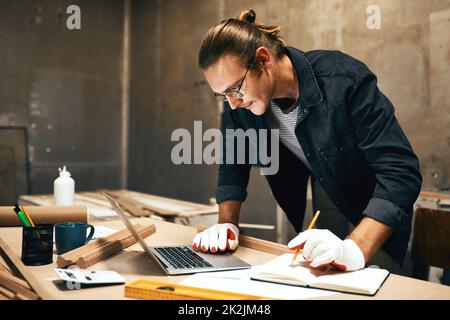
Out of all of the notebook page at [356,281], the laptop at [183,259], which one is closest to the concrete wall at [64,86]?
the laptop at [183,259]

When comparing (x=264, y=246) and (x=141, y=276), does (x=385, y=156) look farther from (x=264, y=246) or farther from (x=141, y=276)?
(x=141, y=276)

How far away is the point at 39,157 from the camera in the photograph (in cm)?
439

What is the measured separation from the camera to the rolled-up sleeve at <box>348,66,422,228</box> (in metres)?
1.19

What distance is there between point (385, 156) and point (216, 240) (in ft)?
1.84

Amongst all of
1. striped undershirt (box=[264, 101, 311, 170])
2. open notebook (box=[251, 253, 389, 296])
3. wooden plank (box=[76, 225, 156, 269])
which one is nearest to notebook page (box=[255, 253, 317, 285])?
open notebook (box=[251, 253, 389, 296])

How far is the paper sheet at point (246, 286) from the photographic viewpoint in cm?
85

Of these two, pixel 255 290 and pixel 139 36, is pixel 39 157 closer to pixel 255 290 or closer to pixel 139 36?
pixel 139 36

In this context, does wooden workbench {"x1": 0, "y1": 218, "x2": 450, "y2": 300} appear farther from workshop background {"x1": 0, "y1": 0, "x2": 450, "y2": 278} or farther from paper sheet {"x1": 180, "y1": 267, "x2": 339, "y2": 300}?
workshop background {"x1": 0, "y1": 0, "x2": 450, "y2": 278}

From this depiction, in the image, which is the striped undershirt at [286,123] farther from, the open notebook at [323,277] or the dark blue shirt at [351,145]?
the open notebook at [323,277]

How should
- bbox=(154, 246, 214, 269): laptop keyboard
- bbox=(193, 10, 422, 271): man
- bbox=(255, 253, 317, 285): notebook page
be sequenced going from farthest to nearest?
1. bbox=(193, 10, 422, 271): man
2. bbox=(154, 246, 214, 269): laptop keyboard
3. bbox=(255, 253, 317, 285): notebook page

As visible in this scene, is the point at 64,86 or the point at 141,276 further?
the point at 64,86

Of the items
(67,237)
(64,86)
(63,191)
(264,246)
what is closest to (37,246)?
(67,237)

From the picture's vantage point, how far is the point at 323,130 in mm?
1464
